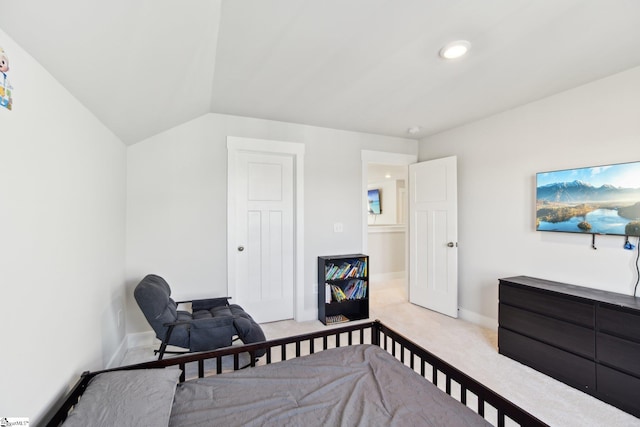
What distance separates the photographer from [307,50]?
199 cm

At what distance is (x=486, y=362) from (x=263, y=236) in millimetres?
2609

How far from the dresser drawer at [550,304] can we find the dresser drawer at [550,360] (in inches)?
10.8

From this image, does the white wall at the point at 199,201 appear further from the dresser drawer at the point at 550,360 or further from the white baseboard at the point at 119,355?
the dresser drawer at the point at 550,360

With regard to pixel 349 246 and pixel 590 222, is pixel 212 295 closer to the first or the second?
pixel 349 246

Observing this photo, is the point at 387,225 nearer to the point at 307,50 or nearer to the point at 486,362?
the point at 486,362

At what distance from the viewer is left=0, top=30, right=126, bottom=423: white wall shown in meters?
1.00

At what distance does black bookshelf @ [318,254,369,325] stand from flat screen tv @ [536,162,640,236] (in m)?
2.00

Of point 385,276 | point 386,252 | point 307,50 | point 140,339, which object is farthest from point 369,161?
point 140,339

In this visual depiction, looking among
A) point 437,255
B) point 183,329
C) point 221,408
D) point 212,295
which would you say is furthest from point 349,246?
point 221,408

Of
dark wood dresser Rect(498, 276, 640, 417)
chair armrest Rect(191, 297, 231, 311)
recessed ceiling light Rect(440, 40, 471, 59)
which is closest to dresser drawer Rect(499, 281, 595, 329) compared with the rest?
dark wood dresser Rect(498, 276, 640, 417)

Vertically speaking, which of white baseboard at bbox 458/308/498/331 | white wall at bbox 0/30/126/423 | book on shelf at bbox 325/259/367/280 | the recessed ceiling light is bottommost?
white baseboard at bbox 458/308/498/331

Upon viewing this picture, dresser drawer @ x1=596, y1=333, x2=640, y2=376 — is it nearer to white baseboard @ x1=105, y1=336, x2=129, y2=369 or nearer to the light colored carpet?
the light colored carpet

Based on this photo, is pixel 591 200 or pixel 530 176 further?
pixel 530 176

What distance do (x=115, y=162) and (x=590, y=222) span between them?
13.5 feet
